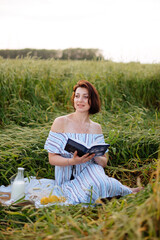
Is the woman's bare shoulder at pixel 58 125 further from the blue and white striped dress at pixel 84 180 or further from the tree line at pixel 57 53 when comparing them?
the tree line at pixel 57 53

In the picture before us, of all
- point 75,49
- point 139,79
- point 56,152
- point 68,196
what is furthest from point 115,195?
point 75,49

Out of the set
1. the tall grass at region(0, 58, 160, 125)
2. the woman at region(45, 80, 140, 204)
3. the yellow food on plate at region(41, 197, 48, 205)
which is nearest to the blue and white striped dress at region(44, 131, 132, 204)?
the woman at region(45, 80, 140, 204)

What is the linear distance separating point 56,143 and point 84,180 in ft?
1.66

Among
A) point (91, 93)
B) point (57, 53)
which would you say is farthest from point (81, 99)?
point (57, 53)

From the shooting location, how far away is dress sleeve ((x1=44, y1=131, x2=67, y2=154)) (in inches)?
127

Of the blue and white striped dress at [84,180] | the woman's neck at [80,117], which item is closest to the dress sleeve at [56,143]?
the blue and white striped dress at [84,180]

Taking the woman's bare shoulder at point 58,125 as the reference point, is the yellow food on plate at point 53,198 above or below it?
below

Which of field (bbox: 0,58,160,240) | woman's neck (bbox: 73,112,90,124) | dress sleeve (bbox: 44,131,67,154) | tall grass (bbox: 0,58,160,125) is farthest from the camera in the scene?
tall grass (bbox: 0,58,160,125)

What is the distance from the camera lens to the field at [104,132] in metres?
1.89

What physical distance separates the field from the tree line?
40.0 inches

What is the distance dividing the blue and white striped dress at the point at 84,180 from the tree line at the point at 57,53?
4.62 m

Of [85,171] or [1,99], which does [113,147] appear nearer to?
[85,171]

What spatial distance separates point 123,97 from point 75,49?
371 centimetres

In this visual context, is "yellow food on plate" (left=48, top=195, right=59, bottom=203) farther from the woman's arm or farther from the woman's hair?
the woman's hair
